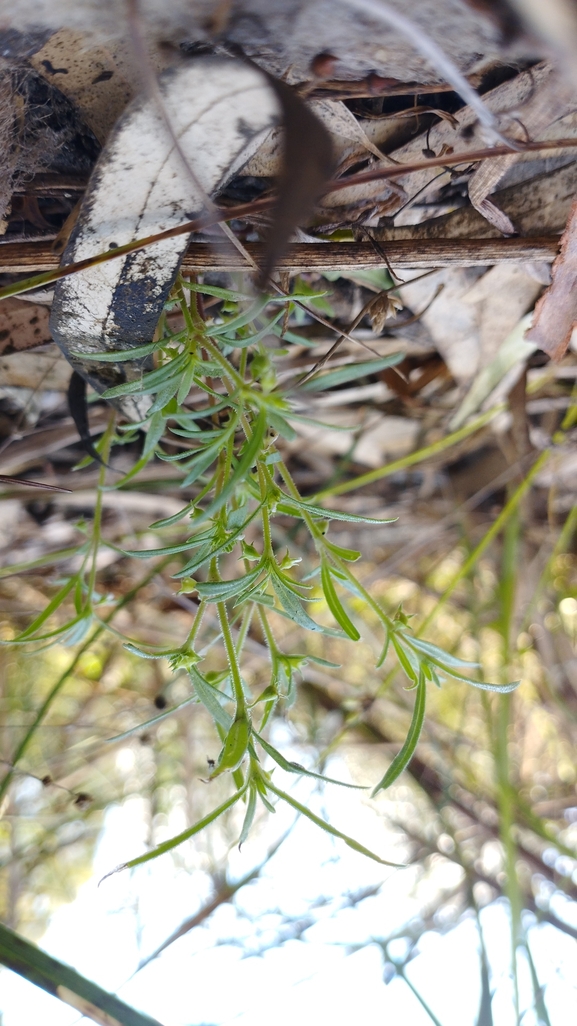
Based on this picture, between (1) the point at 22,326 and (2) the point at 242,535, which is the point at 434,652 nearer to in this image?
(2) the point at 242,535

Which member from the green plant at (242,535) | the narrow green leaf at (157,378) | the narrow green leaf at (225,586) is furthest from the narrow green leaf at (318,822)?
the narrow green leaf at (157,378)

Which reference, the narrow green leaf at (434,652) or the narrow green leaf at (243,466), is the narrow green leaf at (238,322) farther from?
the narrow green leaf at (434,652)

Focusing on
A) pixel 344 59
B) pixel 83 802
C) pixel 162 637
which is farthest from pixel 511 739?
pixel 344 59

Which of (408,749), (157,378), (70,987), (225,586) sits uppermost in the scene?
(157,378)

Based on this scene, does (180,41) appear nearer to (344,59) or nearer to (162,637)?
(344,59)

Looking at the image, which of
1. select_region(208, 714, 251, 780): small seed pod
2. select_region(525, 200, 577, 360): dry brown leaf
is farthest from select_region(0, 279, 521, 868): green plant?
select_region(525, 200, 577, 360): dry brown leaf

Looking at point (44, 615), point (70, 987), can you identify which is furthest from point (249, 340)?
point (70, 987)

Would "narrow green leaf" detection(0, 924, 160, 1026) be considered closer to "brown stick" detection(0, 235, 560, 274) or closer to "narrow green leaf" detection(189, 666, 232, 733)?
"narrow green leaf" detection(189, 666, 232, 733)
